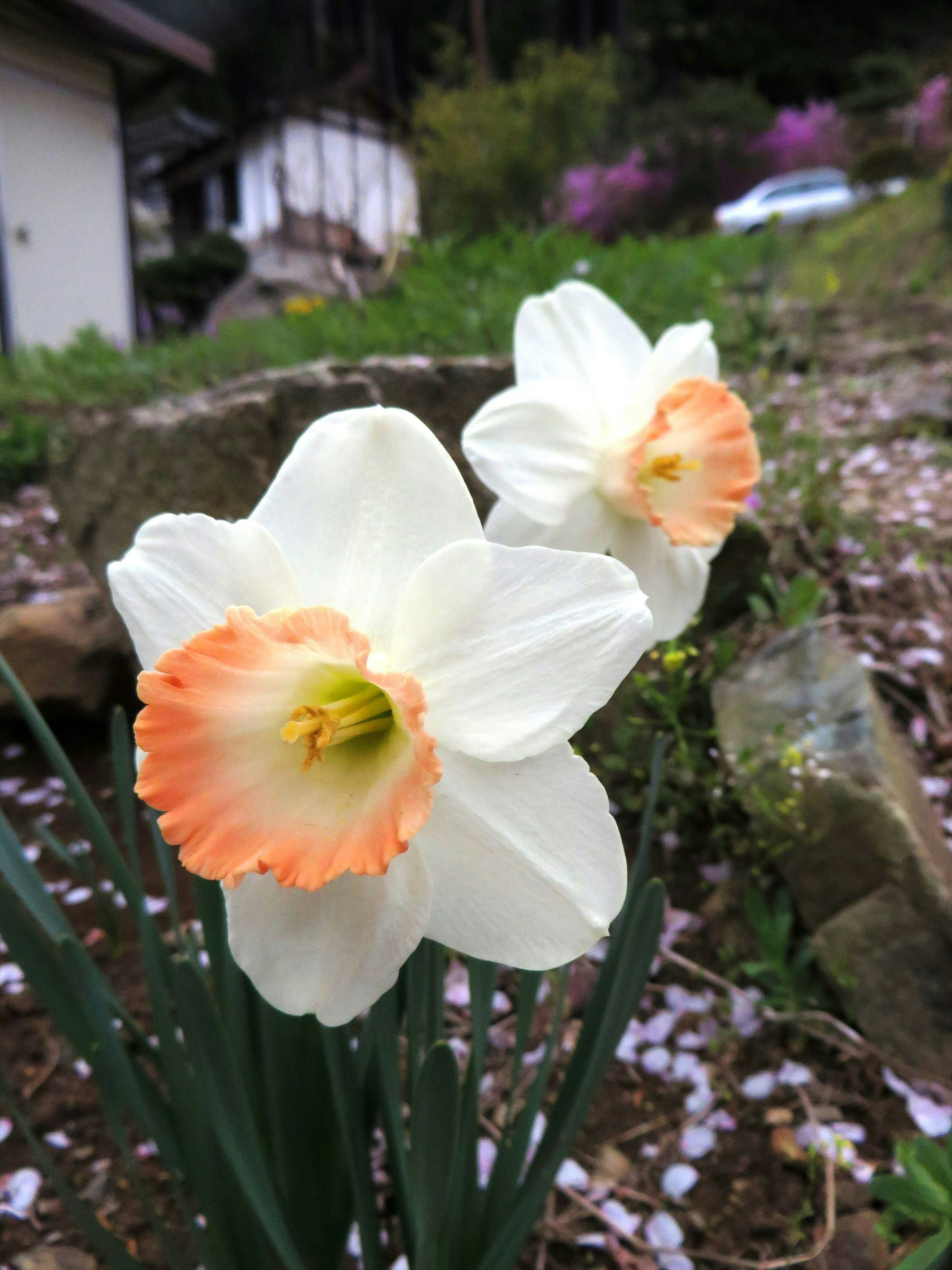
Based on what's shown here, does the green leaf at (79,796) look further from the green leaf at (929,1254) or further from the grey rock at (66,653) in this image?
the grey rock at (66,653)

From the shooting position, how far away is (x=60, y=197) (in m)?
6.85

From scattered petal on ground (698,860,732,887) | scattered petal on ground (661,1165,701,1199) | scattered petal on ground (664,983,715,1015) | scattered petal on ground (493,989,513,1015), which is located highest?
scattered petal on ground (698,860,732,887)

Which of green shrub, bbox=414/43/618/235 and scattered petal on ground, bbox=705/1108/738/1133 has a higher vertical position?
green shrub, bbox=414/43/618/235

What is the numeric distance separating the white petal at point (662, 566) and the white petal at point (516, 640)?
28 cm

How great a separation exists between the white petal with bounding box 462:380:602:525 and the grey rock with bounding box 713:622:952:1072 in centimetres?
72

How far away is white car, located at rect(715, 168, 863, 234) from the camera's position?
1192 cm

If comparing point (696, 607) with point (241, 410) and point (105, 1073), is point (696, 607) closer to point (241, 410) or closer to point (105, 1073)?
point (105, 1073)

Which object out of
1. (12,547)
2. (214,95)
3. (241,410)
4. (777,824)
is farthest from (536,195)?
(214,95)

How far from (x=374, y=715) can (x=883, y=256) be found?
7224 millimetres

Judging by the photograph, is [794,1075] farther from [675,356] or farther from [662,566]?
[675,356]

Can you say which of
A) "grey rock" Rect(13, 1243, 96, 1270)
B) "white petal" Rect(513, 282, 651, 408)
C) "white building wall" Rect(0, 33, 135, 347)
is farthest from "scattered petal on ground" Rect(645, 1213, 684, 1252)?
"white building wall" Rect(0, 33, 135, 347)

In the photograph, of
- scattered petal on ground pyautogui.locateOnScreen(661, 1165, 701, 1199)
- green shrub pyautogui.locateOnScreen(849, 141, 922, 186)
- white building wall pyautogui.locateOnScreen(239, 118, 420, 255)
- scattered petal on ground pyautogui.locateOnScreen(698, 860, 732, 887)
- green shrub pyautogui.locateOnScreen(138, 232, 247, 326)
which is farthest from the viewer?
green shrub pyautogui.locateOnScreen(138, 232, 247, 326)

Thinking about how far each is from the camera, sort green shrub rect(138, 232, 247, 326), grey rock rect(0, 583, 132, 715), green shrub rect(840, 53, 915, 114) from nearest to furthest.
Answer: grey rock rect(0, 583, 132, 715) → green shrub rect(840, 53, 915, 114) → green shrub rect(138, 232, 247, 326)

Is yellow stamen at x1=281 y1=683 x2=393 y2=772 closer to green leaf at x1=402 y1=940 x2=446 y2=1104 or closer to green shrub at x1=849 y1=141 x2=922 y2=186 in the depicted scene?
green leaf at x1=402 y1=940 x2=446 y2=1104
